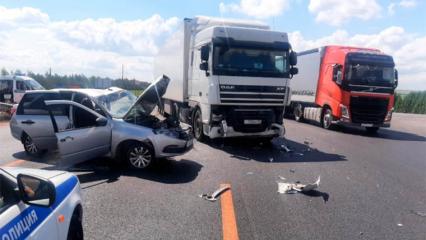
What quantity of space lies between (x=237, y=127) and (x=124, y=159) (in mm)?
4105

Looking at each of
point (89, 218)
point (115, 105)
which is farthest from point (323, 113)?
point (89, 218)

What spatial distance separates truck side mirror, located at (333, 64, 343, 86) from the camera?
1716 cm

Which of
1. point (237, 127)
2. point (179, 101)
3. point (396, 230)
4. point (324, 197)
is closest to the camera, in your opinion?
point (396, 230)

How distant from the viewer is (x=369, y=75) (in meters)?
17.1

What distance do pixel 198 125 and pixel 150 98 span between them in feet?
13.9

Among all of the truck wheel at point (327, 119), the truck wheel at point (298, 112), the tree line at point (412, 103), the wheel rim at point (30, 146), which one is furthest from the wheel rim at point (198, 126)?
the tree line at point (412, 103)

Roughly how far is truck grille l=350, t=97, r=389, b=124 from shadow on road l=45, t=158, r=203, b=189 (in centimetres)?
970

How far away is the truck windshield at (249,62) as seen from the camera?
1170 centimetres

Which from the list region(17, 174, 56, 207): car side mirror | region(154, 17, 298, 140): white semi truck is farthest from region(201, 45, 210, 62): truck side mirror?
region(17, 174, 56, 207): car side mirror

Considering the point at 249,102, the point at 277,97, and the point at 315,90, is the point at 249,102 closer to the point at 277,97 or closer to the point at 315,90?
the point at 277,97

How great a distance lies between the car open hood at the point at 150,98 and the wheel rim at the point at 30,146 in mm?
2881

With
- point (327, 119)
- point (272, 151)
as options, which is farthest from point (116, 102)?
point (327, 119)

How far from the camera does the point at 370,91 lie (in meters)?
17.0

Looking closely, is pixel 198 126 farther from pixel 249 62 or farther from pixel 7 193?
pixel 7 193
